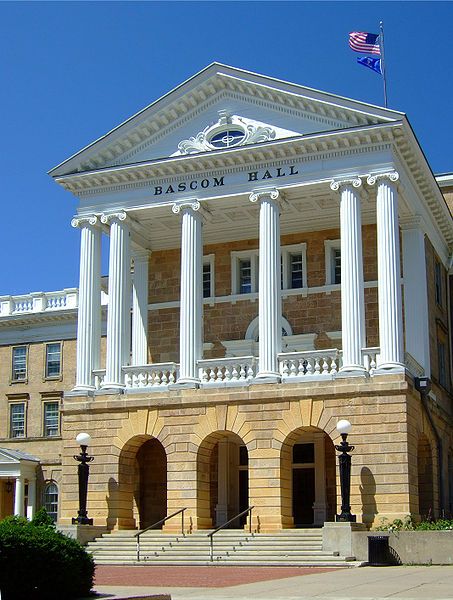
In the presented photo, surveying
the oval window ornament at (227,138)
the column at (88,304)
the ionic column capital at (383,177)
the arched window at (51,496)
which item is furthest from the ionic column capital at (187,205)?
the arched window at (51,496)

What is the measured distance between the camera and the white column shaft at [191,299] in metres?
34.5

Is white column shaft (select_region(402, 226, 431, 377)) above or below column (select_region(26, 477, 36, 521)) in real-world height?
above

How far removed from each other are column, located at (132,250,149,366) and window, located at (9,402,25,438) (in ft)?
58.6

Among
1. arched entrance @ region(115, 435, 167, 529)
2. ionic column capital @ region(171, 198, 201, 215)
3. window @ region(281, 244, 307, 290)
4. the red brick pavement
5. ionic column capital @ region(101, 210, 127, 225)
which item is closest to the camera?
the red brick pavement

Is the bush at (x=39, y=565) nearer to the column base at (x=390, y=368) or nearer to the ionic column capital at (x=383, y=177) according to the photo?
the column base at (x=390, y=368)

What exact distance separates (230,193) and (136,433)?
9008 mm

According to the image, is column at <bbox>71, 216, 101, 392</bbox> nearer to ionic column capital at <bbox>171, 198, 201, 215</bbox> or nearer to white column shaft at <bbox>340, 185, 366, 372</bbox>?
ionic column capital at <bbox>171, 198, 201, 215</bbox>

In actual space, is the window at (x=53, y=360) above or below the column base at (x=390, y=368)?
above

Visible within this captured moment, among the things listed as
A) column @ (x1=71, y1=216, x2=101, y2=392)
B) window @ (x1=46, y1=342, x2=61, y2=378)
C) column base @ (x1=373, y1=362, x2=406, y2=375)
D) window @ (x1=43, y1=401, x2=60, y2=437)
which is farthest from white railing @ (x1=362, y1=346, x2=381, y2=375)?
window @ (x1=46, y1=342, x2=61, y2=378)

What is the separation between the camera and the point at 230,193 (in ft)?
116

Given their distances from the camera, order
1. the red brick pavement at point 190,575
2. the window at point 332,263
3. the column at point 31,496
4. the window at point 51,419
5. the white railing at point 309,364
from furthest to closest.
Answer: the window at point 51,419
the column at point 31,496
the window at point 332,263
the white railing at point 309,364
the red brick pavement at point 190,575

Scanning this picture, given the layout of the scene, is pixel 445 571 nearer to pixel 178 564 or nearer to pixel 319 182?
pixel 178 564

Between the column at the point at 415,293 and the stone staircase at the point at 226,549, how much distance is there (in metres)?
8.54

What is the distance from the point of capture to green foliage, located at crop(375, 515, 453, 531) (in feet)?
92.3
